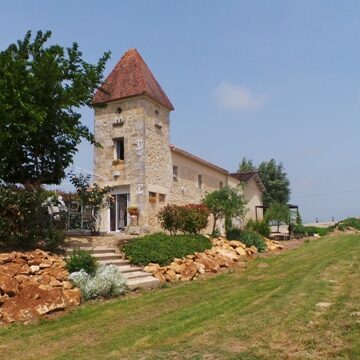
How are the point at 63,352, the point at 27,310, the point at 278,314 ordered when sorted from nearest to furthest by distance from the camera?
the point at 63,352, the point at 278,314, the point at 27,310

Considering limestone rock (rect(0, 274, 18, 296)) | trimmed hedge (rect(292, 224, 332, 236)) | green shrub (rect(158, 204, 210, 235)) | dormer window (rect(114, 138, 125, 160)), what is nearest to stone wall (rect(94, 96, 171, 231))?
dormer window (rect(114, 138, 125, 160))

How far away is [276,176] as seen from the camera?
51.8 metres

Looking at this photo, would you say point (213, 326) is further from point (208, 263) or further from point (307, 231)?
point (307, 231)

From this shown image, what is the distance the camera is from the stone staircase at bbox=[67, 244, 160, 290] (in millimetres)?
10891

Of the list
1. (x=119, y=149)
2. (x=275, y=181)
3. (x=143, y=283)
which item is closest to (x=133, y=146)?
(x=119, y=149)

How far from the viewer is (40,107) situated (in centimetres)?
1280

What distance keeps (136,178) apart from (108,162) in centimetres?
216

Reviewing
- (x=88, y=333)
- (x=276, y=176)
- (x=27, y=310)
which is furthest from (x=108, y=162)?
(x=276, y=176)

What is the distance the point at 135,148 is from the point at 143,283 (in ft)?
38.2

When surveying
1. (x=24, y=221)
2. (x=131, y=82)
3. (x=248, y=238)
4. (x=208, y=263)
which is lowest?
(x=208, y=263)

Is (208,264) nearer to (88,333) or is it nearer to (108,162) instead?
(88,333)

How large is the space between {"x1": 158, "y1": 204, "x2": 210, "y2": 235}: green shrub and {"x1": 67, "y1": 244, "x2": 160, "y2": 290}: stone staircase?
14.0 feet

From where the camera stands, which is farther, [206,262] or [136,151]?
[136,151]

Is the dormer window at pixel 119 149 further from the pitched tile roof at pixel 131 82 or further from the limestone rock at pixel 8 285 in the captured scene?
the limestone rock at pixel 8 285
